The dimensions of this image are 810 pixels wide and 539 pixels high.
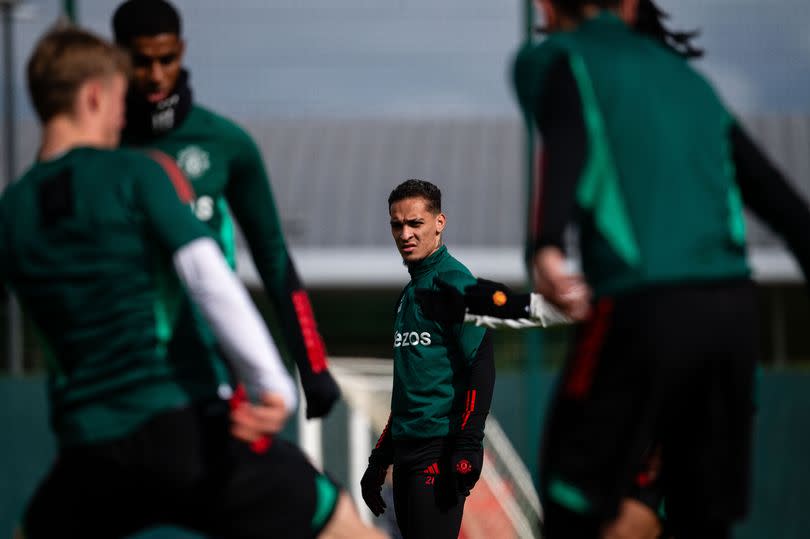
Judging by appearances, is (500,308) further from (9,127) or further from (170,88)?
(9,127)

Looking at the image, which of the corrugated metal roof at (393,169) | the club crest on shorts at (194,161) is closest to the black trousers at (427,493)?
the club crest on shorts at (194,161)

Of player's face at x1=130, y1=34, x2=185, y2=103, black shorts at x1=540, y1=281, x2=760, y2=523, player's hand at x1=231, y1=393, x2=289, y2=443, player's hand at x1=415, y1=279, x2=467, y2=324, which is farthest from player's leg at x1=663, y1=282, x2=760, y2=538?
Result: player's face at x1=130, y1=34, x2=185, y2=103

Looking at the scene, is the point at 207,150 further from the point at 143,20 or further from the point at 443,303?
the point at 443,303

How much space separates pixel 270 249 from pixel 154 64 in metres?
0.62

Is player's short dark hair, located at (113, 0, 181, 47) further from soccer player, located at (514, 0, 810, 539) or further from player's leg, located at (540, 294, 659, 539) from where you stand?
player's leg, located at (540, 294, 659, 539)

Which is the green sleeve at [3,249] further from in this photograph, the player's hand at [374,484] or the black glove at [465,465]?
the player's hand at [374,484]

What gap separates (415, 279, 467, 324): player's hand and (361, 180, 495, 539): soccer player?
189 mm

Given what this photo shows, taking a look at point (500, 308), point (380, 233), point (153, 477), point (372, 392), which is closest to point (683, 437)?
point (153, 477)

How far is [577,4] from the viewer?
295 centimetres

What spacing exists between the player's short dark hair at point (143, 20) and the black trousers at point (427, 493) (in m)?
2.13

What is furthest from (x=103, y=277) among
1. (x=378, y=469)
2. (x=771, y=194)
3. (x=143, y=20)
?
(x=378, y=469)

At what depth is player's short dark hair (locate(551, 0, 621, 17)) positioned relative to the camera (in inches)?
116

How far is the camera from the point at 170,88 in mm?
3641

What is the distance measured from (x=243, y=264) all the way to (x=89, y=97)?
1665 centimetres
